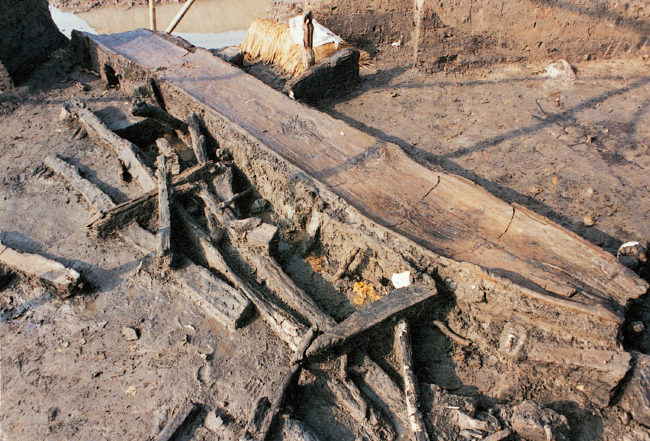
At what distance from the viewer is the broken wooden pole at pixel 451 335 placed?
337 cm

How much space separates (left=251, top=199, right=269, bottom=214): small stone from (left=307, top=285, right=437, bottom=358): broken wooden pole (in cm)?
200

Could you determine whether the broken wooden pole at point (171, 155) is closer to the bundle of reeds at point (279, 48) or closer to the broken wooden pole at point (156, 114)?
the broken wooden pole at point (156, 114)

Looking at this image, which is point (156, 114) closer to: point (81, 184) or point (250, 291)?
point (81, 184)

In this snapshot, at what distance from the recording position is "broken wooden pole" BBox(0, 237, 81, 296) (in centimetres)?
383

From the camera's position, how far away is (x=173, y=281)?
3963 mm

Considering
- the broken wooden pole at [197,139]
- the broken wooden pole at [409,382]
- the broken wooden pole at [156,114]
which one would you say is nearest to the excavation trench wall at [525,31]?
the broken wooden pole at [197,139]

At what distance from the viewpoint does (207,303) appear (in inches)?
144

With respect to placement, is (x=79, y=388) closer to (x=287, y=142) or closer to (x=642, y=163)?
(x=287, y=142)

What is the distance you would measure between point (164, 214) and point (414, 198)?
2677mm

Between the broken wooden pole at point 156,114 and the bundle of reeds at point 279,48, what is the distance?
9.07 ft

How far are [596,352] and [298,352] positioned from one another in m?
2.27

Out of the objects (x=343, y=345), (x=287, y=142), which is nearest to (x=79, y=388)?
(x=343, y=345)

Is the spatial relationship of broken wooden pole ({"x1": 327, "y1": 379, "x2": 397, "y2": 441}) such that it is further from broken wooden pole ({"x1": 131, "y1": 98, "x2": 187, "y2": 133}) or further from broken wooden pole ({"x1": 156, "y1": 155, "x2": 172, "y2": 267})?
broken wooden pole ({"x1": 131, "y1": 98, "x2": 187, "y2": 133})

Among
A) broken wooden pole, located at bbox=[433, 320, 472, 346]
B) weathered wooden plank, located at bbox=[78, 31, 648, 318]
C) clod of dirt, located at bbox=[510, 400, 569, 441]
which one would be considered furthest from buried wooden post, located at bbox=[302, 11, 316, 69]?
clod of dirt, located at bbox=[510, 400, 569, 441]
